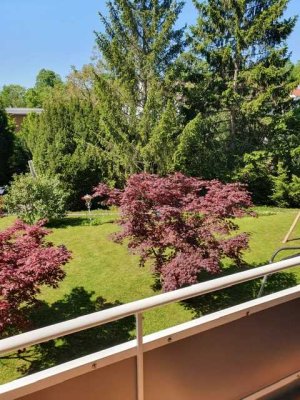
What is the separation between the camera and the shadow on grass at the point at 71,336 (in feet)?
13.6

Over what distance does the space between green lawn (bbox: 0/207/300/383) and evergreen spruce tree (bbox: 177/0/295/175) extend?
24.8 ft

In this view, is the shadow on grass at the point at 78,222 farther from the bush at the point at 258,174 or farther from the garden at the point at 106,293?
the bush at the point at 258,174

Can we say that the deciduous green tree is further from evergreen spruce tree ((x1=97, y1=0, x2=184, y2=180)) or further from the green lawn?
the green lawn

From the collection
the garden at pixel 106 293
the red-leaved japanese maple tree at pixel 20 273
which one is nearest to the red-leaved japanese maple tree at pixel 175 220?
the garden at pixel 106 293

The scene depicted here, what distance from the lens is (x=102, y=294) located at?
5.71 metres

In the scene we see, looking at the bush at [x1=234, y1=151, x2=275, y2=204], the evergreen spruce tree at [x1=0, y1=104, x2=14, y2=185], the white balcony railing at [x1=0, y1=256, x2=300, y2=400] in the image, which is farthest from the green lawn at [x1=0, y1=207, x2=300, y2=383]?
the evergreen spruce tree at [x1=0, y1=104, x2=14, y2=185]

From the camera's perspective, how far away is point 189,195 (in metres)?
5.45

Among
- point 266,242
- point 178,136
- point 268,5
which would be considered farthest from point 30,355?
point 268,5

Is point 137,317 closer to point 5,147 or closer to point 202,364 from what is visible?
point 202,364

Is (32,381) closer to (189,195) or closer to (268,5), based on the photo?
(189,195)

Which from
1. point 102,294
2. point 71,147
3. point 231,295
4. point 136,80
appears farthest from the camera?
point 71,147

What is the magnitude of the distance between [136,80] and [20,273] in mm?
11661

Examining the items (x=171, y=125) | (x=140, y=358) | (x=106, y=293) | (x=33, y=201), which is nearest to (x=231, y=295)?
(x=106, y=293)

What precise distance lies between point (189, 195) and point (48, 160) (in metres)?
10.6
